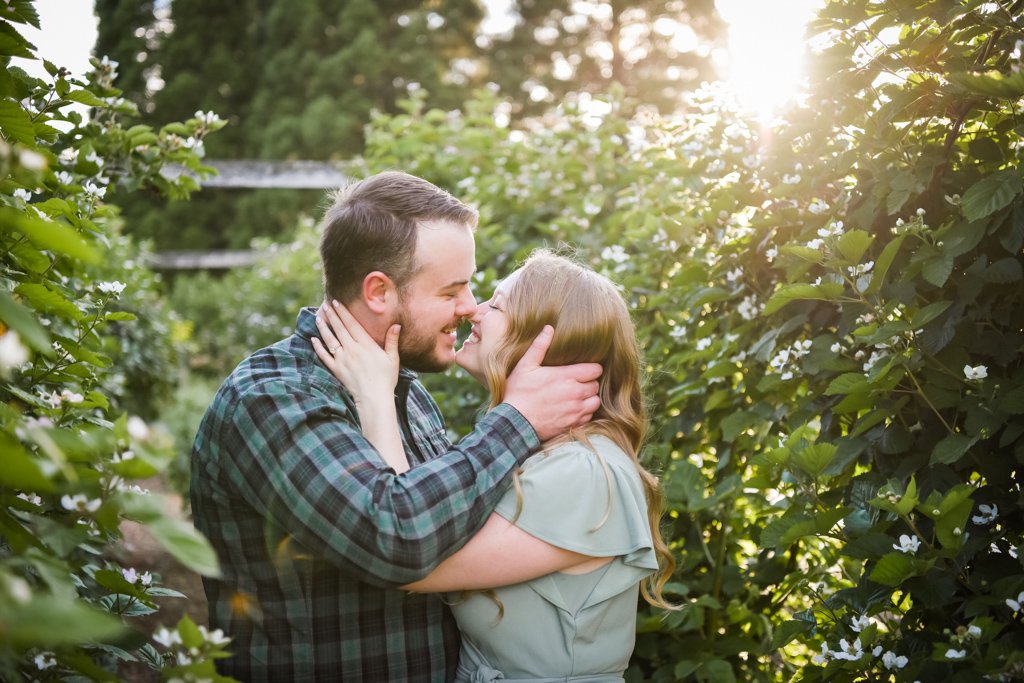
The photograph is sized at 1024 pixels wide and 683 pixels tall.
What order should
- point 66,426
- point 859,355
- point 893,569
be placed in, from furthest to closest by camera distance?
point 859,355 → point 66,426 → point 893,569

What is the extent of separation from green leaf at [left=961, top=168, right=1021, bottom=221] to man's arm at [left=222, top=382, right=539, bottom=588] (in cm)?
111

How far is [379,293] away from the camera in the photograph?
235 centimetres

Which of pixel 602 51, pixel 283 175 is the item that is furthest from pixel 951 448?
pixel 602 51

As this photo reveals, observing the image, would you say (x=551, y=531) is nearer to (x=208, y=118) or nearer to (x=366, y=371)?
(x=366, y=371)

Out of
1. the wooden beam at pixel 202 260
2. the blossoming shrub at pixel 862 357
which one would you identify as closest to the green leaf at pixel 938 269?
the blossoming shrub at pixel 862 357

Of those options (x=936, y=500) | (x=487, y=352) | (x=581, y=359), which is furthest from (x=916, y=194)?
(x=487, y=352)

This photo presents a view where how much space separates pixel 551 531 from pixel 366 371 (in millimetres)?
628

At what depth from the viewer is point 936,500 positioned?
1.74m

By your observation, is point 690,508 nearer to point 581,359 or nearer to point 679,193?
point 581,359

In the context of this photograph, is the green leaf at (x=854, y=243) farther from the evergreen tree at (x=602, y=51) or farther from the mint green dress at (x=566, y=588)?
the evergreen tree at (x=602, y=51)

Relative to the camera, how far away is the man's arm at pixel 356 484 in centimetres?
172

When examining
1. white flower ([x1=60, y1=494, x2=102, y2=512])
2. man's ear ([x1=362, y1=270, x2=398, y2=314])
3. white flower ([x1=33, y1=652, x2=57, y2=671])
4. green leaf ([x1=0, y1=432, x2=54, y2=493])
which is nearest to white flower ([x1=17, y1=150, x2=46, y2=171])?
green leaf ([x1=0, y1=432, x2=54, y2=493])

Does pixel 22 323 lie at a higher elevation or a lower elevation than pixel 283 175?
lower

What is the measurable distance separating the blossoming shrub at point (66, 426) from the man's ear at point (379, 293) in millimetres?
635
